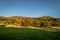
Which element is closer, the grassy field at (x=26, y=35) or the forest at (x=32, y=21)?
the grassy field at (x=26, y=35)

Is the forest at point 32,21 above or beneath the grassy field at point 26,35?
above

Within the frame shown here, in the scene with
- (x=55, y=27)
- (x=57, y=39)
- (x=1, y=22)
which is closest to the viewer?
(x=57, y=39)

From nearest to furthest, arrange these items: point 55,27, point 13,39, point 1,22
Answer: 1. point 13,39
2. point 55,27
3. point 1,22

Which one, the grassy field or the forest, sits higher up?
the forest

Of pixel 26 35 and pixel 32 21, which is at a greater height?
pixel 32 21

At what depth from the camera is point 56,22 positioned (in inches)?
710

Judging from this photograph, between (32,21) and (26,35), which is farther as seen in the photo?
(32,21)

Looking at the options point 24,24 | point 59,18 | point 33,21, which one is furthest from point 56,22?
point 24,24

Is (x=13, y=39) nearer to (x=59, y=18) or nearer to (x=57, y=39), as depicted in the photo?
(x=57, y=39)

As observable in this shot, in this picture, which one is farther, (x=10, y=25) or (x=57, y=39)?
(x=10, y=25)

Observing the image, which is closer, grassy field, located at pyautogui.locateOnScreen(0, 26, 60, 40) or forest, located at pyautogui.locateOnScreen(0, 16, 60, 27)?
grassy field, located at pyautogui.locateOnScreen(0, 26, 60, 40)

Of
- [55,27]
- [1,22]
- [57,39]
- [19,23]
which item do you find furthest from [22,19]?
[57,39]

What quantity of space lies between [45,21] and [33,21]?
1.64 meters

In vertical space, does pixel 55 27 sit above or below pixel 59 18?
below
